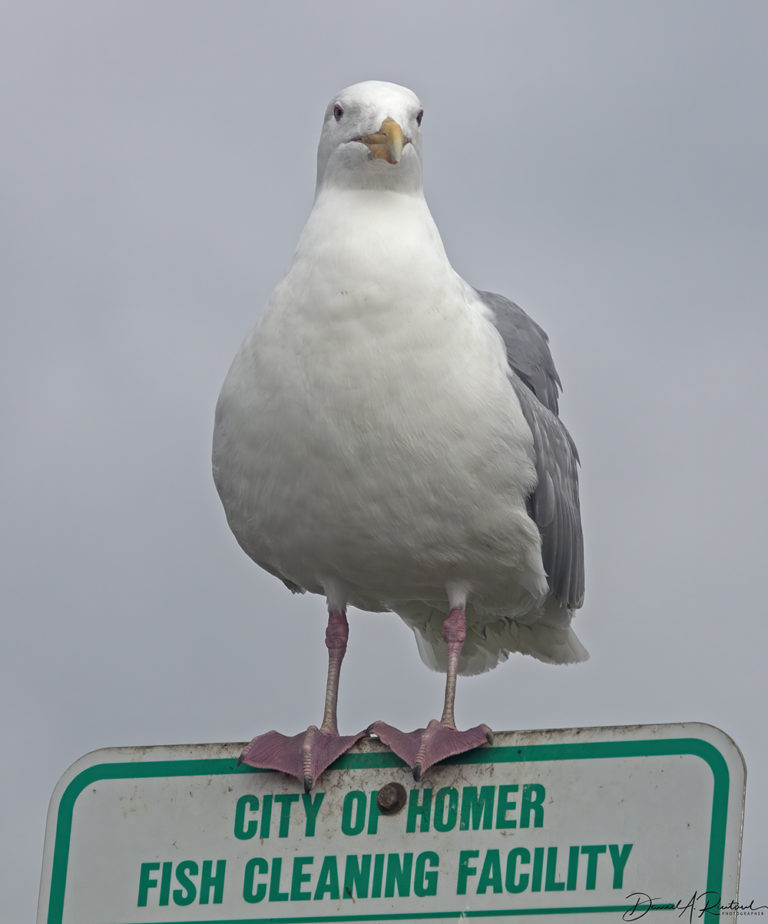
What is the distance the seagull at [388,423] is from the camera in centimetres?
614

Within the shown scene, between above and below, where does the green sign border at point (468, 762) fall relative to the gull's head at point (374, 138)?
below

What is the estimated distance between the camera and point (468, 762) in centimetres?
500

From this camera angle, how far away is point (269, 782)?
5117 mm

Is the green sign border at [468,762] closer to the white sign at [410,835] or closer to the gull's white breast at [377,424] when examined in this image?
the white sign at [410,835]

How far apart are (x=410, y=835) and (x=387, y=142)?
297 centimetres

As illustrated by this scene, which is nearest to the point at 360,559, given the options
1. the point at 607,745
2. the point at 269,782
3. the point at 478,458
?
the point at 478,458

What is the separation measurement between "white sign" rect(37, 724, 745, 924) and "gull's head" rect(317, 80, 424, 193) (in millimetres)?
2524

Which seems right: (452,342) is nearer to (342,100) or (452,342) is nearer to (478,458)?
(478,458)

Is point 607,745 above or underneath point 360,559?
underneath

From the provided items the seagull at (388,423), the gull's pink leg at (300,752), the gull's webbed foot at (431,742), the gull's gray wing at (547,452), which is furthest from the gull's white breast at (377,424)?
the gull's webbed foot at (431,742)

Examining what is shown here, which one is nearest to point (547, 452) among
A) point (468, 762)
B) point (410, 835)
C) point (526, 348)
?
point (526, 348)

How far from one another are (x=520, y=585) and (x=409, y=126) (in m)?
1.91

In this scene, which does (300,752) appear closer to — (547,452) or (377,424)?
(377,424)

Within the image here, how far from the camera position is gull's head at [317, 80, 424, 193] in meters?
6.64
